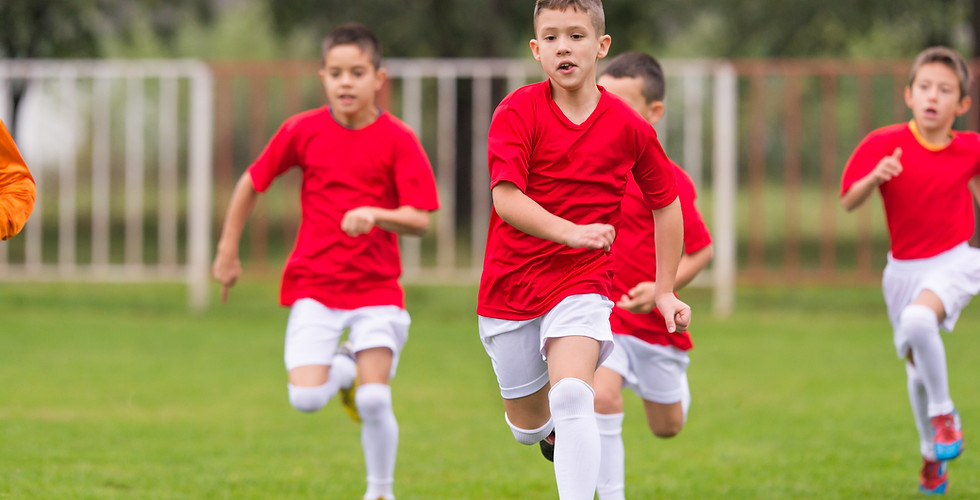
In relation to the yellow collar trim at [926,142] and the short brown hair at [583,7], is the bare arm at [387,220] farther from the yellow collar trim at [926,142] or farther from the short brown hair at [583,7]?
the yellow collar trim at [926,142]

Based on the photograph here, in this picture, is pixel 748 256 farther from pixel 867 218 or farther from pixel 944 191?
pixel 944 191

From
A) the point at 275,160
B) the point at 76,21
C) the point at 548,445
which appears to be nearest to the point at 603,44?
the point at 548,445

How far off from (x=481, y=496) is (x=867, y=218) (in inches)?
325

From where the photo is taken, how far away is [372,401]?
5.01m

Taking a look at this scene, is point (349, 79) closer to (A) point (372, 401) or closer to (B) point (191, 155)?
(A) point (372, 401)

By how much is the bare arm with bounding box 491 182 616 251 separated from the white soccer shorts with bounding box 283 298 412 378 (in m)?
1.49

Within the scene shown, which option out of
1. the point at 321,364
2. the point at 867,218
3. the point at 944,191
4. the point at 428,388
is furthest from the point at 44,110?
the point at 944,191

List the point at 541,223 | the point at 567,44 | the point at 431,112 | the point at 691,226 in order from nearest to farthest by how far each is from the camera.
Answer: the point at 541,223 < the point at 567,44 < the point at 691,226 < the point at 431,112

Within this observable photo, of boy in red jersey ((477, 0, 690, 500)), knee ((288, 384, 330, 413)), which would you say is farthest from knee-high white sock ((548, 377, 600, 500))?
knee ((288, 384, 330, 413))

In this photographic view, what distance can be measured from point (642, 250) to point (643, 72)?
0.73 metres

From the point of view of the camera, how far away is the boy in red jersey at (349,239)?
16.7ft

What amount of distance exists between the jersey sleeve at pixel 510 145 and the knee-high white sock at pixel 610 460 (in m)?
1.23

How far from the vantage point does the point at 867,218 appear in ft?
41.0

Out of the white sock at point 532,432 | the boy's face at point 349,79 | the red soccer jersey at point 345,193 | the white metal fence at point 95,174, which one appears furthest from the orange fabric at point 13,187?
the white metal fence at point 95,174
